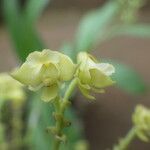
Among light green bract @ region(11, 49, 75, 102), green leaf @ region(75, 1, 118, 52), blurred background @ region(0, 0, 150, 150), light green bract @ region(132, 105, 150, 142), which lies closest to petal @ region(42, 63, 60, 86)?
light green bract @ region(11, 49, 75, 102)

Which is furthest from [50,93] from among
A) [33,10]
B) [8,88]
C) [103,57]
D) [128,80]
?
[103,57]

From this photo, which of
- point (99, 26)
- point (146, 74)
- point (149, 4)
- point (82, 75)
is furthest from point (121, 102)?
point (82, 75)

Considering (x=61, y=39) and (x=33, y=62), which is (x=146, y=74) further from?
(x=33, y=62)

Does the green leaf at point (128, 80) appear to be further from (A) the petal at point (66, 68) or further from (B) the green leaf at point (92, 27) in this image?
(A) the petal at point (66, 68)

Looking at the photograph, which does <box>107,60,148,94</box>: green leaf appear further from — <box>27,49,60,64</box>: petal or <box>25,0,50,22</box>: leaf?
<box>27,49,60,64</box>: petal

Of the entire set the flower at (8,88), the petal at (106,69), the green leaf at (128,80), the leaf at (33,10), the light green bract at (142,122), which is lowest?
the light green bract at (142,122)

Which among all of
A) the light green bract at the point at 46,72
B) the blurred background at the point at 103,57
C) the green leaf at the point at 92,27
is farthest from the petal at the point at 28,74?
the green leaf at the point at 92,27
